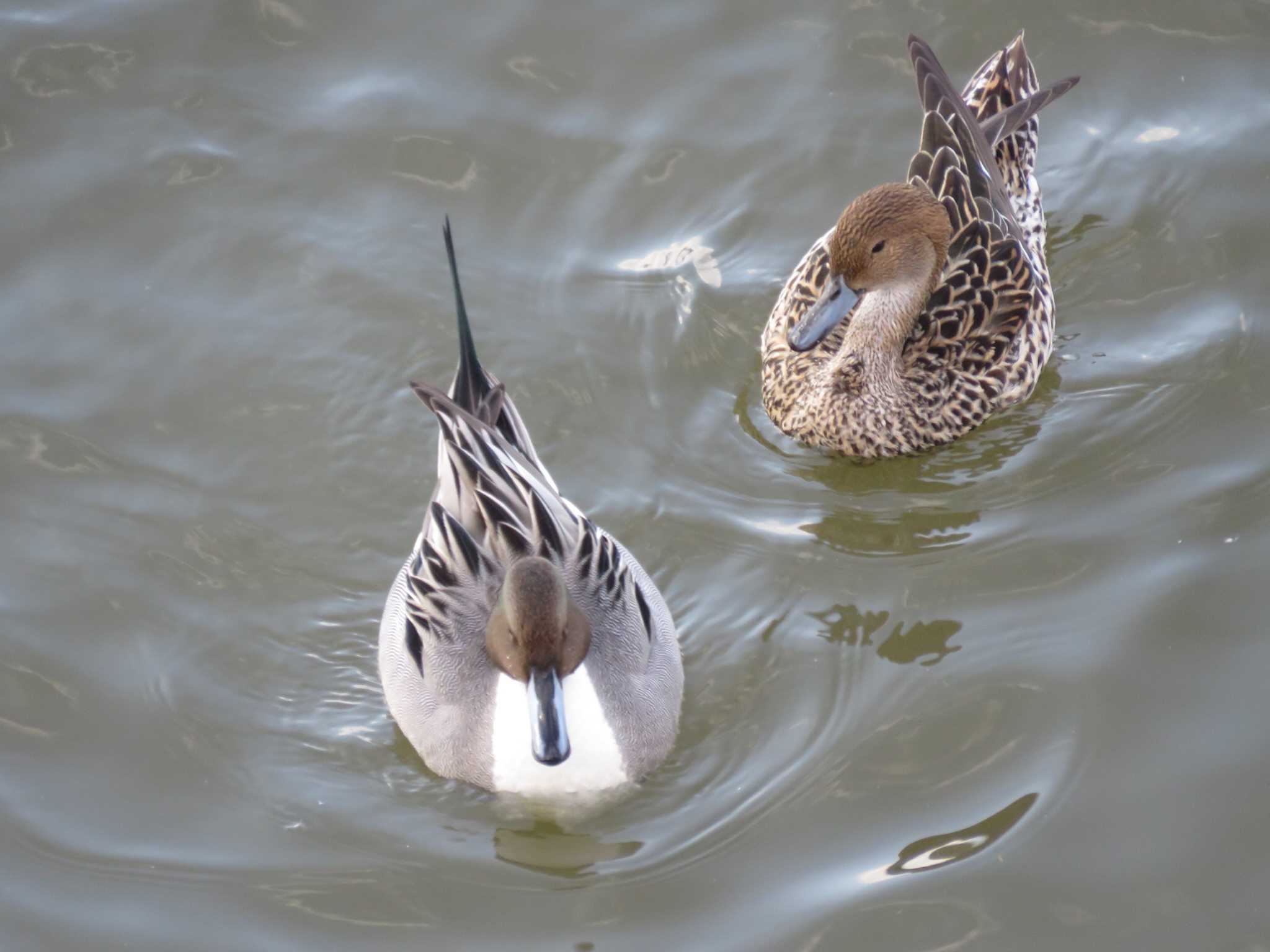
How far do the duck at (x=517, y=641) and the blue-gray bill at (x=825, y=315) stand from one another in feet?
4.19

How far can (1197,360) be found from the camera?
6.83 meters

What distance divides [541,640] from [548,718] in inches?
9.4

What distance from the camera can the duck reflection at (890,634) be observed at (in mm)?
5855

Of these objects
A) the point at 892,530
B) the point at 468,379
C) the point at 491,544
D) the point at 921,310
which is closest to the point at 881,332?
the point at 921,310

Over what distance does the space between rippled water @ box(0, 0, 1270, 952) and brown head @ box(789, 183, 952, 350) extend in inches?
24.4

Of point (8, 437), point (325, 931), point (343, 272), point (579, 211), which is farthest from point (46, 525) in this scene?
point (579, 211)

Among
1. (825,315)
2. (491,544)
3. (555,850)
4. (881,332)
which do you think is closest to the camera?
(555,850)

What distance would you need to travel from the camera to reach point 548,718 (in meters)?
4.94

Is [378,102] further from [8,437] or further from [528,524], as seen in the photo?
[528,524]

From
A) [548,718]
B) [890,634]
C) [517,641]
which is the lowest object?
[890,634]

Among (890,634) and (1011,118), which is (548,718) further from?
(1011,118)

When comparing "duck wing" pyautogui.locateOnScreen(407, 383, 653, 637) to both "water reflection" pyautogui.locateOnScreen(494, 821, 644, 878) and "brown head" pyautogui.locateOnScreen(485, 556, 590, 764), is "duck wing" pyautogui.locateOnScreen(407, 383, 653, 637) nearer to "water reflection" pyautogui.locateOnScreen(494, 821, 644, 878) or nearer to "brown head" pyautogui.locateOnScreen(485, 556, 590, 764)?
"brown head" pyautogui.locateOnScreen(485, 556, 590, 764)

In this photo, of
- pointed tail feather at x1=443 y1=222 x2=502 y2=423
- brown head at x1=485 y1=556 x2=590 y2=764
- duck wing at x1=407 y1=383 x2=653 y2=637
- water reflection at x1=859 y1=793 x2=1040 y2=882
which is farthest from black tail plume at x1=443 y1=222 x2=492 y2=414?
water reflection at x1=859 y1=793 x2=1040 y2=882

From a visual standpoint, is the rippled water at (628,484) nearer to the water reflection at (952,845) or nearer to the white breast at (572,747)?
the water reflection at (952,845)
